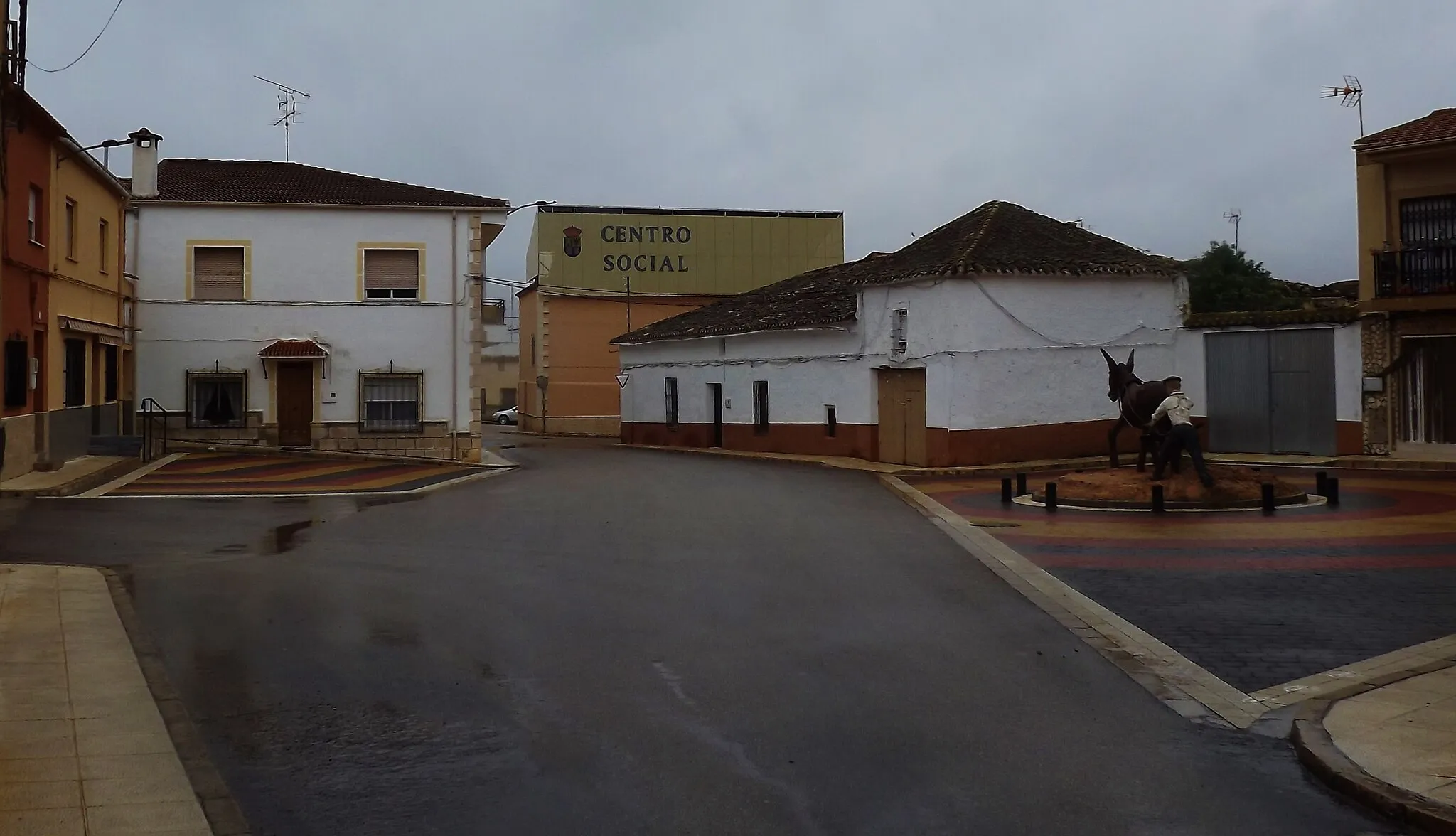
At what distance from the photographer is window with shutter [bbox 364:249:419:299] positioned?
29625mm

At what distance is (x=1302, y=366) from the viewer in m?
26.8

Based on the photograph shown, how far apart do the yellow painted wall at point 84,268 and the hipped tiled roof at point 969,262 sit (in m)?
15.4

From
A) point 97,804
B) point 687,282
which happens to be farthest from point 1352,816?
point 687,282

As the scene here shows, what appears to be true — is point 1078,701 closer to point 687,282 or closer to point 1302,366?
point 1302,366

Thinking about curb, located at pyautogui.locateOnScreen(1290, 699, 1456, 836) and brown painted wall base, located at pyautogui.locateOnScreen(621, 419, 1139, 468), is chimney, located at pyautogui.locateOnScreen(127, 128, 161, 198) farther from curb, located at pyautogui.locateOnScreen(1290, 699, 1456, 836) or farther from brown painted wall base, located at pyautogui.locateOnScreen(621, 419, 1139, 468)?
curb, located at pyautogui.locateOnScreen(1290, 699, 1456, 836)

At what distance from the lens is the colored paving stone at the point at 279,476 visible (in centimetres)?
2153

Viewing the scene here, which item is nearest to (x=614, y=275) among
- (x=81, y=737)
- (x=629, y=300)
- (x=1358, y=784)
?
(x=629, y=300)

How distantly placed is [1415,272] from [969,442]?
928 cm

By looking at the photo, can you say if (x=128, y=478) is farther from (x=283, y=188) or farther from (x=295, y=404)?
(x=283, y=188)

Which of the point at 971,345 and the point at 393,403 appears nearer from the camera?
the point at 971,345

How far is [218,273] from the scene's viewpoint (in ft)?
96.4

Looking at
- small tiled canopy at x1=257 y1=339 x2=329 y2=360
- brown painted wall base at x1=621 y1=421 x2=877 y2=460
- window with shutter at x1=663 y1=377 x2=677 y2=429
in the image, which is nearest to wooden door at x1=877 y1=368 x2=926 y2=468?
brown painted wall base at x1=621 y1=421 x2=877 y2=460

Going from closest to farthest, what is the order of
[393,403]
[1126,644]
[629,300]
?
1. [1126,644]
2. [393,403]
3. [629,300]

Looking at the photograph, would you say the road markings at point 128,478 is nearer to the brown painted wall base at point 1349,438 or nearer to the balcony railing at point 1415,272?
the brown painted wall base at point 1349,438
